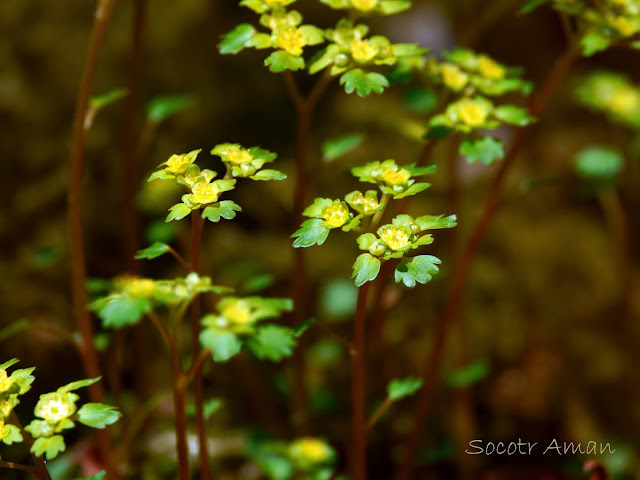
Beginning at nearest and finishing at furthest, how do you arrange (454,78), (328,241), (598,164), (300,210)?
(454,78) < (300,210) < (598,164) < (328,241)

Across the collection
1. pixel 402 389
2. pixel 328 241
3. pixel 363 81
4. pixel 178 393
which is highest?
pixel 363 81

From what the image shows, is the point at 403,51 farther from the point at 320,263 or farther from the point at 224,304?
the point at 320,263

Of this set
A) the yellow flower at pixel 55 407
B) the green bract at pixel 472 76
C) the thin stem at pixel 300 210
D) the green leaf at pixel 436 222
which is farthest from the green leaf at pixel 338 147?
the yellow flower at pixel 55 407

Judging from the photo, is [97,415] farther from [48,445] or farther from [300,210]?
[300,210]

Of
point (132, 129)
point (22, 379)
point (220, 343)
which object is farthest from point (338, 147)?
point (22, 379)

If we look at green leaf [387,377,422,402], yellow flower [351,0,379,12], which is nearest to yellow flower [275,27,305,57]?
yellow flower [351,0,379,12]

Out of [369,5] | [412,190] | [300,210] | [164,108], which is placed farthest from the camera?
[164,108]
